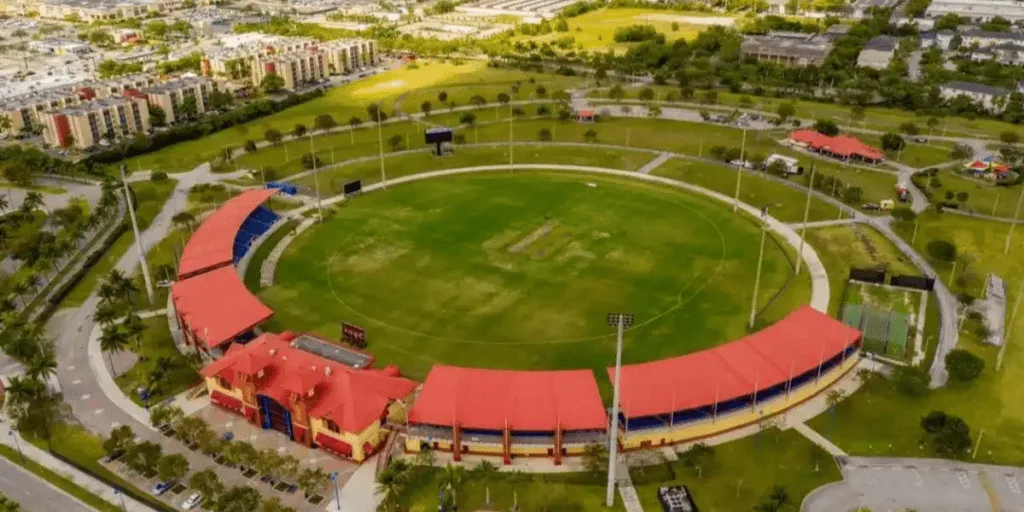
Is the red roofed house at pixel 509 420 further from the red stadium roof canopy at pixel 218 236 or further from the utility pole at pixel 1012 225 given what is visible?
the utility pole at pixel 1012 225

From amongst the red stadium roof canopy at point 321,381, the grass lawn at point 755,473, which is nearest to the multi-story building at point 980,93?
the grass lawn at point 755,473

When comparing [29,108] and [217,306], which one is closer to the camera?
[217,306]

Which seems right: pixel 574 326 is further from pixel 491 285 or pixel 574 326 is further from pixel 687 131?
pixel 687 131

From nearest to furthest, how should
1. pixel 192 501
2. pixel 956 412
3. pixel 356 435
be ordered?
pixel 192 501 < pixel 356 435 < pixel 956 412

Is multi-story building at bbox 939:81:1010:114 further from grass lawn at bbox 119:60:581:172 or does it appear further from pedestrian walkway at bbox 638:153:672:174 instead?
grass lawn at bbox 119:60:581:172

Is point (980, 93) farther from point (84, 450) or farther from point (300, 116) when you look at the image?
point (84, 450)

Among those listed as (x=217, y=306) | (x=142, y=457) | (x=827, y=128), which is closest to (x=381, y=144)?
(x=217, y=306)

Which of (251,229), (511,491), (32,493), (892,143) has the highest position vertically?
(892,143)
